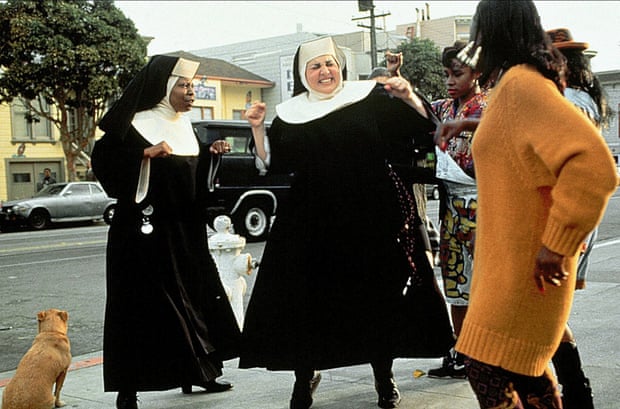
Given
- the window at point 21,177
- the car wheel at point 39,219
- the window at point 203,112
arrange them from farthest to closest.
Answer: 1. the window at point 203,112
2. the window at point 21,177
3. the car wheel at point 39,219

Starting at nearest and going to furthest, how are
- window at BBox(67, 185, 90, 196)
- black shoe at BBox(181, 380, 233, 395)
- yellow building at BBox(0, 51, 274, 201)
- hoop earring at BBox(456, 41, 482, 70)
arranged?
hoop earring at BBox(456, 41, 482, 70), black shoe at BBox(181, 380, 233, 395), window at BBox(67, 185, 90, 196), yellow building at BBox(0, 51, 274, 201)

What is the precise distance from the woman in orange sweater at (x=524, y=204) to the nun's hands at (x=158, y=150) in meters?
2.00

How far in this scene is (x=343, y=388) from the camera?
4.41 meters

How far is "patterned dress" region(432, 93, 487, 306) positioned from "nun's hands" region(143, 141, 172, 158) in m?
1.40

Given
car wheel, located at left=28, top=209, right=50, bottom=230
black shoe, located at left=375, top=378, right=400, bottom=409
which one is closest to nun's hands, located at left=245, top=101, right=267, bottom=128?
black shoe, located at left=375, top=378, right=400, bottom=409

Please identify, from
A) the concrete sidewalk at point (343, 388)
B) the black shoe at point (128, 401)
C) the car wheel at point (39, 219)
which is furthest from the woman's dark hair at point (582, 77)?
the car wheel at point (39, 219)

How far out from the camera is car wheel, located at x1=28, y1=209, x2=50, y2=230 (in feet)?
70.6

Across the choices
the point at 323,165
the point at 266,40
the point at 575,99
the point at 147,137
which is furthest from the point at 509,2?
the point at 266,40

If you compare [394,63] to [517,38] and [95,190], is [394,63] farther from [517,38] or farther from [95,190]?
[95,190]

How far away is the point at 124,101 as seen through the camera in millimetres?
Result: 4219

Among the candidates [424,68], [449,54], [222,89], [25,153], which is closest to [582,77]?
[449,54]

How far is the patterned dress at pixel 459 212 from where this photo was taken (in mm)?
3996

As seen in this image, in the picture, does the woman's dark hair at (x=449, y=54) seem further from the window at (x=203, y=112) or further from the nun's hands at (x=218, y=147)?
the window at (x=203, y=112)

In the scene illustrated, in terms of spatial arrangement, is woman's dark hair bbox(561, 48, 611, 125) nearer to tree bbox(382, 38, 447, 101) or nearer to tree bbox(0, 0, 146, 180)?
tree bbox(0, 0, 146, 180)
